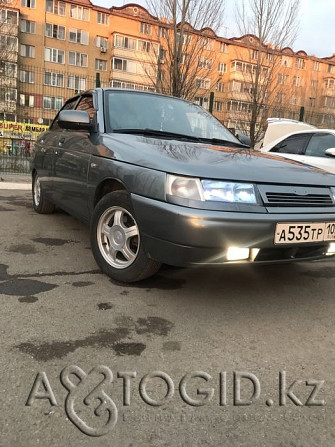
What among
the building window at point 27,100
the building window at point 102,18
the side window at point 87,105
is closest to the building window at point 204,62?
the side window at point 87,105

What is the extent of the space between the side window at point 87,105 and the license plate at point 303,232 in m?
2.12

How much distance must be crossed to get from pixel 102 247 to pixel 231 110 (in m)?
11.8

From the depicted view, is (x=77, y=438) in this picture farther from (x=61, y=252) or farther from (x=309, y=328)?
(x=61, y=252)

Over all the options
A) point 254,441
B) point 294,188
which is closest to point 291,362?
point 254,441

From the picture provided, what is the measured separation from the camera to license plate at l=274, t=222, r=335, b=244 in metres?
2.57

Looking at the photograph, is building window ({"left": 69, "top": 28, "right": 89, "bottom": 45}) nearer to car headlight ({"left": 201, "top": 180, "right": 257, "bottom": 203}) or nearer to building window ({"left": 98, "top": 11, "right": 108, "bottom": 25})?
building window ({"left": 98, "top": 11, "right": 108, "bottom": 25})

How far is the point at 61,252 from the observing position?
157 inches

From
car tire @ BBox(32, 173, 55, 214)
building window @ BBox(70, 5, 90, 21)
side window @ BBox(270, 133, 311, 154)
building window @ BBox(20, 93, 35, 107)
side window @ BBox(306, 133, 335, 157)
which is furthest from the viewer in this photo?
building window @ BBox(70, 5, 90, 21)

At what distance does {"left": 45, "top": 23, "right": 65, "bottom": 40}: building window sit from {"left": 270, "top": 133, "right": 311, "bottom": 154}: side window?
38.9 m

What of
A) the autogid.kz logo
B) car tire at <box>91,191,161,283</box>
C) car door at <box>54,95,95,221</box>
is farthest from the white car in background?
the autogid.kz logo

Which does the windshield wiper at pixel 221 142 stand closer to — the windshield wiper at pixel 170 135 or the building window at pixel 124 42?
the windshield wiper at pixel 170 135

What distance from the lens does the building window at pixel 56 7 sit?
39375 millimetres

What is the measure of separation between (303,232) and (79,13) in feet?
145

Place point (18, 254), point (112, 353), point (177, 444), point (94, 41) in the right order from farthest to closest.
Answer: point (94, 41)
point (18, 254)
point (112, 353)
point (177, 444)
